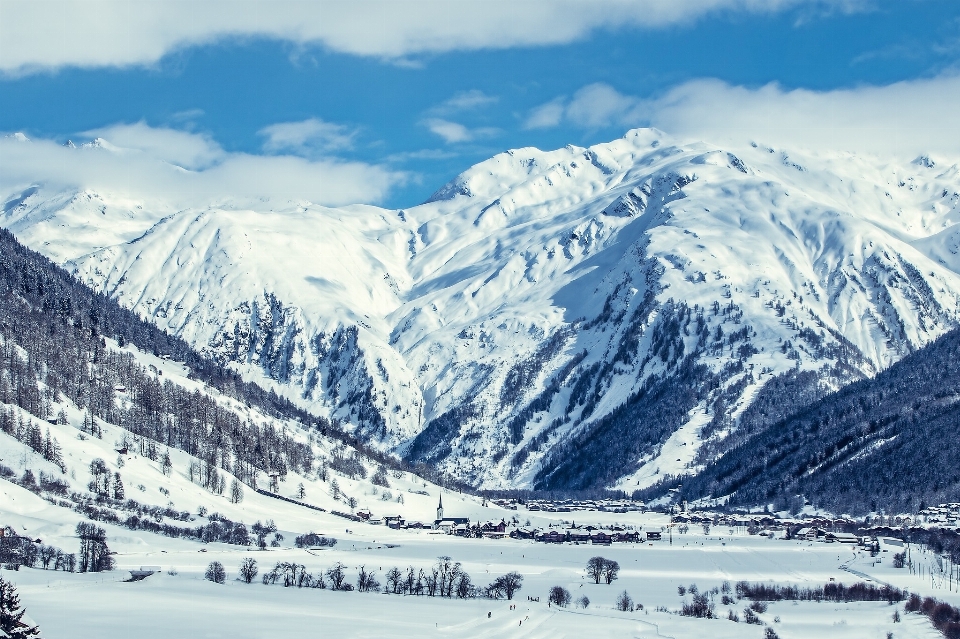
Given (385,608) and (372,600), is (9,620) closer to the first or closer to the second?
(385,608)

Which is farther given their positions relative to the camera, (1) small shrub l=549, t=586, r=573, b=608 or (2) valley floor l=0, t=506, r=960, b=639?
(1) small shrub l=549, t=586, r=573, b=608

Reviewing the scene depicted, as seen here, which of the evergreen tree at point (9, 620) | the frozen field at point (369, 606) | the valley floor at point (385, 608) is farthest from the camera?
the frozen field at point (369, 606)

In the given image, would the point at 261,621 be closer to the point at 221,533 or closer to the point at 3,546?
the point at 3,546

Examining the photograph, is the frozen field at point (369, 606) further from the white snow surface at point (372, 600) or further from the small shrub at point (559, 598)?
the small shrub at point (559, 598)

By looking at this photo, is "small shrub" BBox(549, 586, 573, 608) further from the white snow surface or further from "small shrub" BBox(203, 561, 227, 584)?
"small shrub" BBox(203, 561, 227, 584)

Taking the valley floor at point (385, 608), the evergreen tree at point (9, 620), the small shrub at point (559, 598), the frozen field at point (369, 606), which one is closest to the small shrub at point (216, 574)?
the frozen field at point (369, 606)

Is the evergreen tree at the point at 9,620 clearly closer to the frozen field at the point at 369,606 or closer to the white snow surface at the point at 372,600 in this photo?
the frozen field at the point at 369,606

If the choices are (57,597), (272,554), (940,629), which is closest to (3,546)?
(57,597)

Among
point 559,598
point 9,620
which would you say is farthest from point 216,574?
point 9,620

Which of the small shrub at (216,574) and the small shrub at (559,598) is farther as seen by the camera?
the small shrub at (216,574)

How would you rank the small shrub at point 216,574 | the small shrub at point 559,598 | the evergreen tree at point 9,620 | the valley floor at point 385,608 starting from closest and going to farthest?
the evergreen tree at point 9,620
the valley floor at point 385,608
the small shrub at point 559,598
the small shrub at point 216,574

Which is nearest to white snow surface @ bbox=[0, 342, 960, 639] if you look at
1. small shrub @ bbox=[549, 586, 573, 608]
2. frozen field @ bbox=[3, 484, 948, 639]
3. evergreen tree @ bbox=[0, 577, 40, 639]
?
frozen field @ bbox=[3, 484, 948, 639]

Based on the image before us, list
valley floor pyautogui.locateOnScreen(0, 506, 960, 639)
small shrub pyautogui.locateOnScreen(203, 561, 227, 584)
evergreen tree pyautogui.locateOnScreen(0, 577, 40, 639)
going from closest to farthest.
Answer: evergreen tree pyautogui.locateOnScreen(0, 577, 40, 639), valley floor pyautogui.locateOnScreen(0, 506, 960, 639), small shrub pyautogui.locateOnScreen(203, 561, 227, 584)
